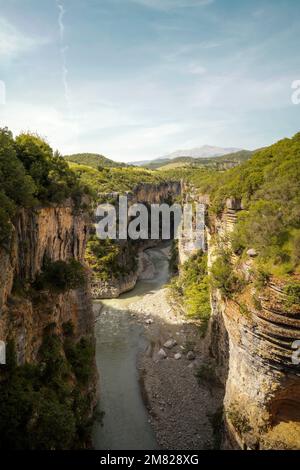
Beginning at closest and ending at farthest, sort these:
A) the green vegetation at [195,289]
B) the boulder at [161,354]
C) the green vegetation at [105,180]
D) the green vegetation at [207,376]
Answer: the green vegetation at [207,376], the boulder at [161,354], the green vegetation at [195,289], the green vegetation at [105,180]

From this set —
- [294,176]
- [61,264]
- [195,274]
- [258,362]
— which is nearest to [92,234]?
[195,274]

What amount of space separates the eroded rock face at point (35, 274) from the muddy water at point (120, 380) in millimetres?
5062

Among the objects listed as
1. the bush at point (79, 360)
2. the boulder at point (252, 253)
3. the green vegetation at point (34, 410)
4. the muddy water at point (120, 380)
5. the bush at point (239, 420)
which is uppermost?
the boulder at point (252, 253)

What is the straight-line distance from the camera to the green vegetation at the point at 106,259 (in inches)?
1500

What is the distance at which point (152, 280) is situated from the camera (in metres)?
45.1

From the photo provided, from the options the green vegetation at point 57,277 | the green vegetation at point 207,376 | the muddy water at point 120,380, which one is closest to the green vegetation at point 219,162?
the muddy water at point 120,380

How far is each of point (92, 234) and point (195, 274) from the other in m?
14.6

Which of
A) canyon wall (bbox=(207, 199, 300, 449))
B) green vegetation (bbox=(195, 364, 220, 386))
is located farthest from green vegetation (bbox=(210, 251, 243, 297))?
green vegetation (bbox=(195, 364, 220, 386))

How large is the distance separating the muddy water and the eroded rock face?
16.6 ft

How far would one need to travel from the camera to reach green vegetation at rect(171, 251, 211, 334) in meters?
27.6

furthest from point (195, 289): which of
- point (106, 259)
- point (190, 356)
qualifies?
point (106, 259)

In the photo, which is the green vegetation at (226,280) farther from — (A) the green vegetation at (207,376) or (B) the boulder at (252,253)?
(A) the green vegetation at (207,376)

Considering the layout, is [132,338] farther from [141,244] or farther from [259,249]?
[141,244]

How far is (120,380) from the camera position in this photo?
2305cm
